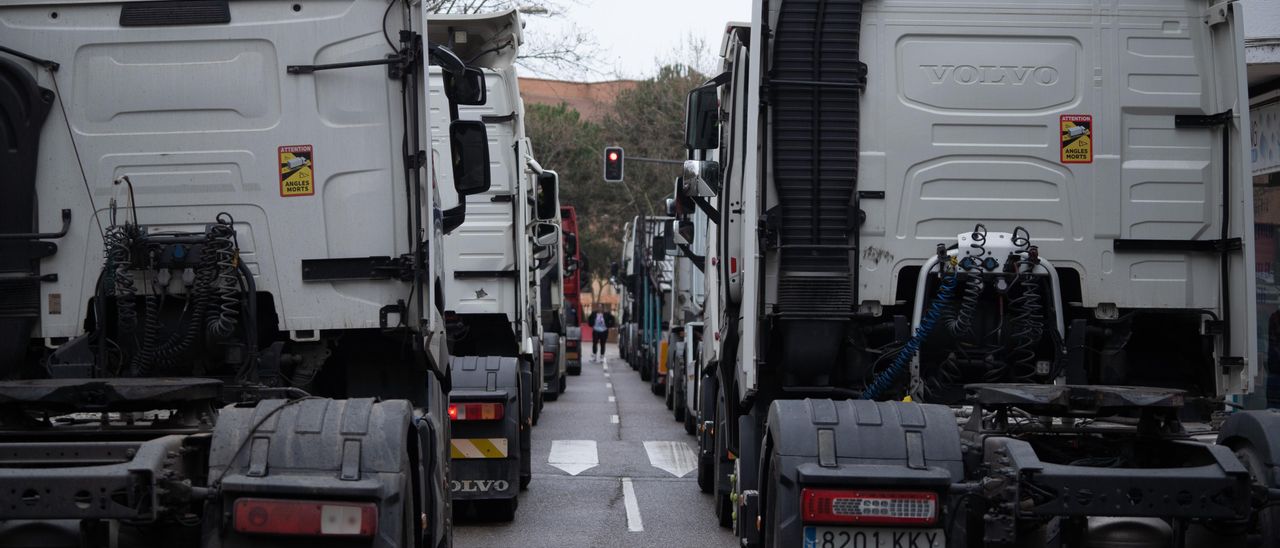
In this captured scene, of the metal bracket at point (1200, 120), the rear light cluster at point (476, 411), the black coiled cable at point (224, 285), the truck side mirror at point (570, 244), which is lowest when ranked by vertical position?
the rear light cluster at point (476, 411)

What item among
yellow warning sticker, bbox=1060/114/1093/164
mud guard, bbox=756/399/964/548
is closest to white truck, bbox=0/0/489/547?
mud guard, bbox=756/399/964/548

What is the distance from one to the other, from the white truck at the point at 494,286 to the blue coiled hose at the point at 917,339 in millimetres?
3555

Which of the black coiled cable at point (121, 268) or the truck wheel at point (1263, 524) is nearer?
the truck wheel at point (1263, 524)

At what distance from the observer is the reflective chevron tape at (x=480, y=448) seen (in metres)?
10.8

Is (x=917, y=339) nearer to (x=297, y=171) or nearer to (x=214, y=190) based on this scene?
(x=297, y=171)

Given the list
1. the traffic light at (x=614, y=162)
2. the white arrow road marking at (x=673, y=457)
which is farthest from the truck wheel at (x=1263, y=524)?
the traffic light at (x=614, y=162)

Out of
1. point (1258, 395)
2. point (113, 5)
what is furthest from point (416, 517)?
point (1258, 395)

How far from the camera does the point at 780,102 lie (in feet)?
24.4

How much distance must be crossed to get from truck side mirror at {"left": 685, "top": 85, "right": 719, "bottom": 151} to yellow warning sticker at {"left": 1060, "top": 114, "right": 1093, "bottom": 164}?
7.01 ft

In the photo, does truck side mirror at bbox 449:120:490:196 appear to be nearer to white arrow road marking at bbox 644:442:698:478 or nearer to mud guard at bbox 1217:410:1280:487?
mud guard at bbox 1217:410:1280:487

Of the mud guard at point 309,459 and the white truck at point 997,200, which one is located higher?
the white truck at point 997,200

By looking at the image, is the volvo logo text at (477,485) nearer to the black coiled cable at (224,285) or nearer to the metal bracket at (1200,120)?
the black coiled cable at (224,285)

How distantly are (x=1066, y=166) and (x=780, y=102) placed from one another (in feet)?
4.70

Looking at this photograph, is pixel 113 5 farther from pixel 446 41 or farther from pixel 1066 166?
pixel 1066 166
